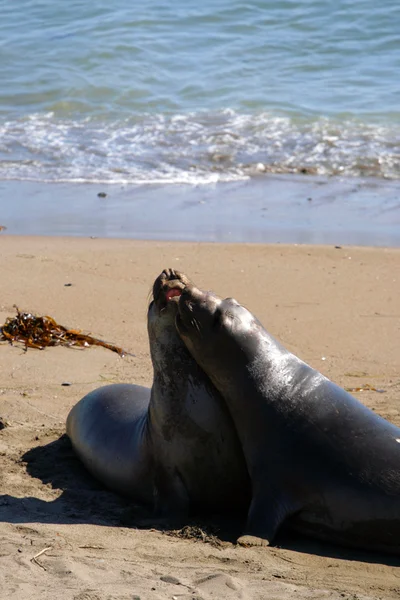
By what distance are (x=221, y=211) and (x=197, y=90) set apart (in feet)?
26.0

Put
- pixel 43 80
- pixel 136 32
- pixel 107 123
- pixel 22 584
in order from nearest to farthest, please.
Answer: pixel 22 584 → pixel 107 123 → pixel 43 80 → pixel 136 32

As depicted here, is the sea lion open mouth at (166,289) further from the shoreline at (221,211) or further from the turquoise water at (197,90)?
the turquoise water at (197,90)

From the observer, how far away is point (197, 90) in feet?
61.9

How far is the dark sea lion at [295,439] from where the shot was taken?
4516mm

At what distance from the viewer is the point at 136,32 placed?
23000mm

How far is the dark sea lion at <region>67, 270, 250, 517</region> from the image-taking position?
486 centimetres

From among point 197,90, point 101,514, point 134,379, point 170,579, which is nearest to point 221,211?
point 134,379

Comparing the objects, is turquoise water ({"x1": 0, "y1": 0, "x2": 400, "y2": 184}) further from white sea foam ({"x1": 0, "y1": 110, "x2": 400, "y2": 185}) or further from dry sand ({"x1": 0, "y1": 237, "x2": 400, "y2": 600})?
dry sand ({"x1": 0, "y1": 237, "x2": 400, "y2": 600})

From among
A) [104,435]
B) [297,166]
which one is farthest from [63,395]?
[297,166]

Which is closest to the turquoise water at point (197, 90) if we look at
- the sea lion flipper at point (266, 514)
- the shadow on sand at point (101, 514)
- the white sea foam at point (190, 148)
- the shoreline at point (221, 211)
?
the white sea foam at point (190, 148)

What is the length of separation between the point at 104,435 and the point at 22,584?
6.65 feet

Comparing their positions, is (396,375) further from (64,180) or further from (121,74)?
(121,74)

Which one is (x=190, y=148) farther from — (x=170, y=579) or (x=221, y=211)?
(x=170, y=579)

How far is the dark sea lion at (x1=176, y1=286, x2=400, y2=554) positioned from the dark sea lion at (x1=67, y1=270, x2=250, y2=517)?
0.10 meters
